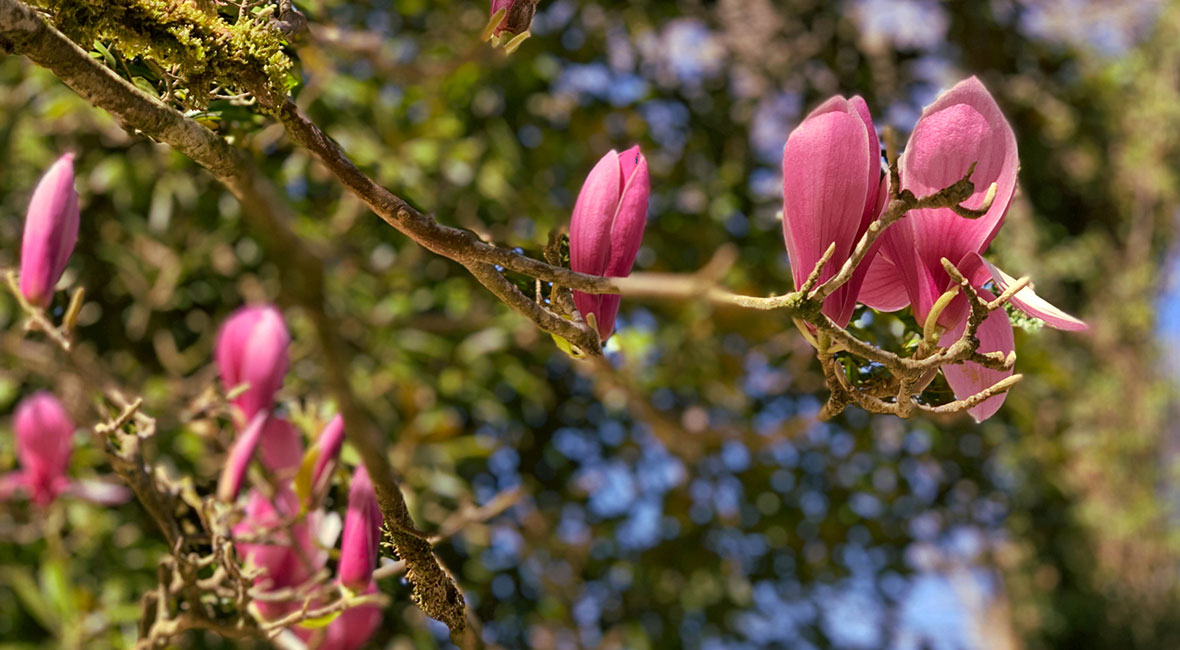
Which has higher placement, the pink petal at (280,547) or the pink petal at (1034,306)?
the pink petal at (1034,306)

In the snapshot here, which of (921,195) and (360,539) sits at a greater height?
(921,195)

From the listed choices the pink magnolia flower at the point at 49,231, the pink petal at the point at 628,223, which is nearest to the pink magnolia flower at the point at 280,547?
the pink magnolia flower at the point at 49,231

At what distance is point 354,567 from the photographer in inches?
19.0

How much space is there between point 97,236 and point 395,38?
22.7 inches

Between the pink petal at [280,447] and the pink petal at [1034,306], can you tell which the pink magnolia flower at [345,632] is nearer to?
the pink petal at [280,447]

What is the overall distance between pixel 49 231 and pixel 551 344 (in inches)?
44.9

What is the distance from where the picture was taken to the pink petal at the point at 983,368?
376 mm

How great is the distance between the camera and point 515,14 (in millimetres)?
422

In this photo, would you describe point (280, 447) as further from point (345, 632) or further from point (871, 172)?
point (871, 172)

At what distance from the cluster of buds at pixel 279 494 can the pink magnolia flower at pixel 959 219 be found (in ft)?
0.87

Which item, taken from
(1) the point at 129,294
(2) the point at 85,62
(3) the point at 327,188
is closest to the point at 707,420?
(3) the point at 327,188

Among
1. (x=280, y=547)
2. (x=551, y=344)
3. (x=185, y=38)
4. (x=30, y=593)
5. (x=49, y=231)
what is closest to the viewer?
(x=185, y=38)

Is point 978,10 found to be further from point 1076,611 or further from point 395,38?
point 1076,611

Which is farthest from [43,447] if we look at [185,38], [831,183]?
[831,183]
